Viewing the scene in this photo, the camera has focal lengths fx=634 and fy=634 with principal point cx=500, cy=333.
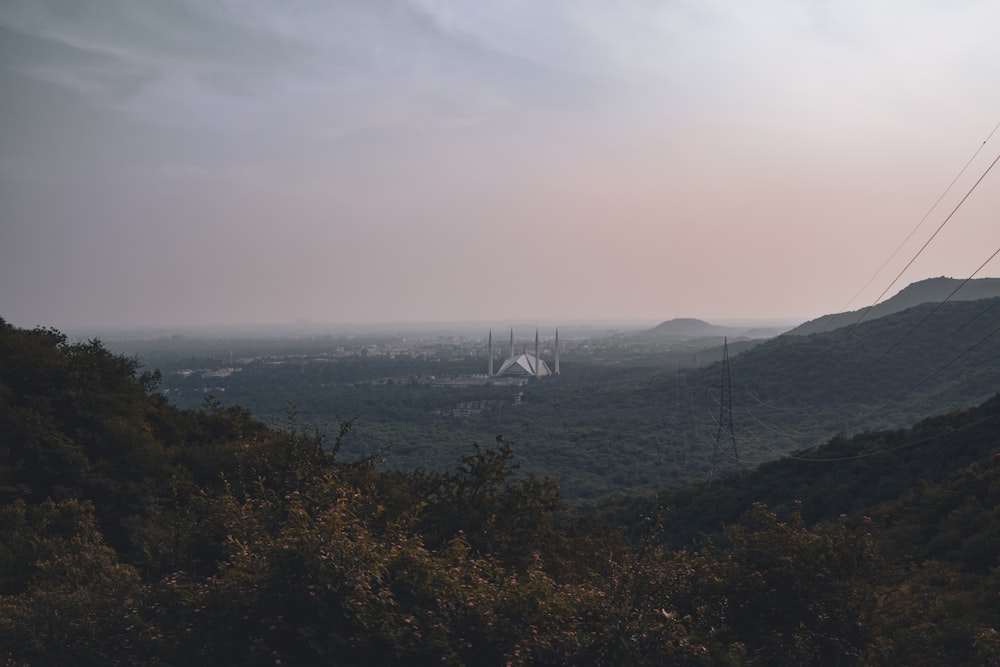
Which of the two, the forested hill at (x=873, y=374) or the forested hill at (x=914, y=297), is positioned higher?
the forested hill at (x=914, y=297)

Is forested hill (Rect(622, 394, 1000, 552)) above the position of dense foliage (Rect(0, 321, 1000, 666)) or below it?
below

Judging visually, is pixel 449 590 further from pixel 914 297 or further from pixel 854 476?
pixel 914 297

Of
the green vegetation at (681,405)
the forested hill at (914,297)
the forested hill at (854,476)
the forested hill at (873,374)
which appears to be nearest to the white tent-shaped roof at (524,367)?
the green vegetation at (681,405)

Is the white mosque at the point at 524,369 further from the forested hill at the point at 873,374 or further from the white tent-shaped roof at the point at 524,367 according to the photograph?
the forested hill at the point at 873,374

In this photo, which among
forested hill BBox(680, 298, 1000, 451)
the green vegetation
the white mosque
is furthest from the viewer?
the white mosque

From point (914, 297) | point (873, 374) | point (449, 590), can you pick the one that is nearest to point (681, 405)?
point (873, 374)

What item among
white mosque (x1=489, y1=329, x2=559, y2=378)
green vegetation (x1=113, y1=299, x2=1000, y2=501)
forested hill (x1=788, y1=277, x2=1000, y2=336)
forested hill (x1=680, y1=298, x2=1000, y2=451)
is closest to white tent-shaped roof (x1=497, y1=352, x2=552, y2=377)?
white mosque (x1=489, y1=329, x2=559, y2=378)

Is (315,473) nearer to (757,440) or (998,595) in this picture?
(998,595)

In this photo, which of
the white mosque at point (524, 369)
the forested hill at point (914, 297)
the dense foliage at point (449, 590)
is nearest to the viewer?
the dense foliage at point (449, 590)

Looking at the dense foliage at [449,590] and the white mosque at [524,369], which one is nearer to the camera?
the dense foliage at [449,590]

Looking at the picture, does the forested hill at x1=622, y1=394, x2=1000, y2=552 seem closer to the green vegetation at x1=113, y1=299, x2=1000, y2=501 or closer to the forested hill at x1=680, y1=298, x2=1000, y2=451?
the green vegetation at x1=113, y1=299, x2=1000, y2=501
